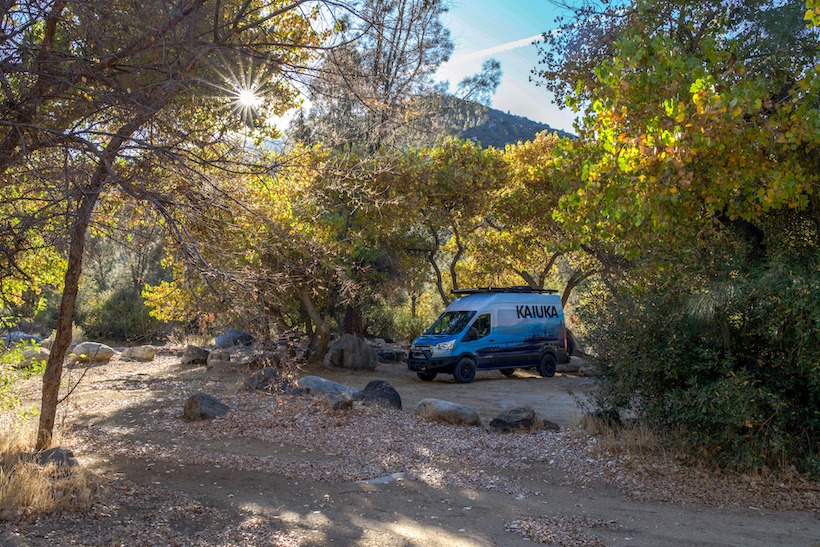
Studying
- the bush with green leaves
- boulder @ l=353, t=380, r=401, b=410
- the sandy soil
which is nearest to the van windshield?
boulder @ l=353, t=380, r=401, b=410

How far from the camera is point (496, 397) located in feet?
49.6

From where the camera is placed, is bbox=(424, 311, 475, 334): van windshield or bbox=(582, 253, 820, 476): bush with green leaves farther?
bbox=(424, 311, 475, 334): van windshield

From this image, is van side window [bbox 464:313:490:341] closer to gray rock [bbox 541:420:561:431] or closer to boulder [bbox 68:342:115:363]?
gray rock [bbox 541:420:561:431]

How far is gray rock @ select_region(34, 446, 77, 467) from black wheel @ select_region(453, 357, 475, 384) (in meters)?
Answer: 11.7

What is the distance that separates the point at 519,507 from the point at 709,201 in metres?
4.00

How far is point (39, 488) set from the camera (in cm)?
569

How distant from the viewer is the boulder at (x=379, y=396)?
11.7m

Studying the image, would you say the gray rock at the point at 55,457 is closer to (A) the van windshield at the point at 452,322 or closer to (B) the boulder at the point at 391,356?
(A) the van windshield at the point at 452,322

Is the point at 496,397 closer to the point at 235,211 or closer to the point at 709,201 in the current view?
the point at 709,201

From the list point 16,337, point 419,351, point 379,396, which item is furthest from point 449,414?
point 16,337

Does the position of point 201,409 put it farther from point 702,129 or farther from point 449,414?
point 702,129

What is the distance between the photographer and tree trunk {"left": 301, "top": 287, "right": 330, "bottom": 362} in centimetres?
1780

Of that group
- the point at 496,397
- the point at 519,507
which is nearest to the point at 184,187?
the point at 519,507

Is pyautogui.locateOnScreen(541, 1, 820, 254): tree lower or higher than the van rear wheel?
higher
